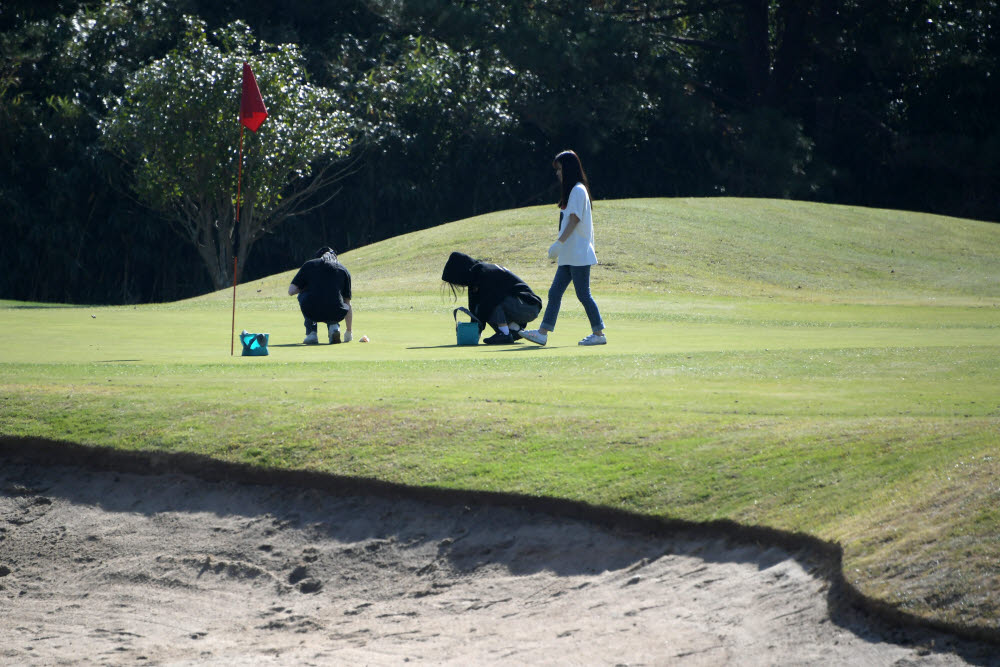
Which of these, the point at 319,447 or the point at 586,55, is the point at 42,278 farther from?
the point at 319,447

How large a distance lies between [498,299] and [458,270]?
28.5 inches

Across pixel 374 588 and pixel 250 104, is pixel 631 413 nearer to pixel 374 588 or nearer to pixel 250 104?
pixel 374 588

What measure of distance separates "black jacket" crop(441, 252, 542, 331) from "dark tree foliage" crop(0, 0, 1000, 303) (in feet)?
90.6

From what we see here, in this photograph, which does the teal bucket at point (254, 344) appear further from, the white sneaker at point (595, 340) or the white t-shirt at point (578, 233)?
the white sneaker at point (595, 340)

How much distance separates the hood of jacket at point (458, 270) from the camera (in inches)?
555

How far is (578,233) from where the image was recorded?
14148 millimetres

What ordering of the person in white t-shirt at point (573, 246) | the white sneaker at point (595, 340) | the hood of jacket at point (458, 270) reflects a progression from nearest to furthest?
the person in white t-shirt at point (573, 246)
the hood of jacket at point (458, 270)
the white sneaker at point (595, 340)

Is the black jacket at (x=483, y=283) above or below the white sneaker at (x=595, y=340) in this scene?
above

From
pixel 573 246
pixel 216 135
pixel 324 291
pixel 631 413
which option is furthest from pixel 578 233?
pixel 216 135

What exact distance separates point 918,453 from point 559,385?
12.7 ft

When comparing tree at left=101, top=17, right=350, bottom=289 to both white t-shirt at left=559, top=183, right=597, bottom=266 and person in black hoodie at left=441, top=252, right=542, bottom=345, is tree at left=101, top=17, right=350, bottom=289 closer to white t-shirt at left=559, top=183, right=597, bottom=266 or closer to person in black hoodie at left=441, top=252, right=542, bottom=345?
person in black hoodie at left=441, top=252, right=542, bottom=345

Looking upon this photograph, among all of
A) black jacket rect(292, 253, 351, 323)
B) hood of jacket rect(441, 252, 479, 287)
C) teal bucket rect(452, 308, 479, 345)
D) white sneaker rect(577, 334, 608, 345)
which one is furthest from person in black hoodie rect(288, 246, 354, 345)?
white sneaker rect(577, 334, 608, 345)

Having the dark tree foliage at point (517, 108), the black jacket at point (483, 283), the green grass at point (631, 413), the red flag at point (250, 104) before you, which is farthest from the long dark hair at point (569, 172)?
the dark tree foliage at point (517, 108)

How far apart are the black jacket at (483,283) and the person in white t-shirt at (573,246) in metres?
0.40
